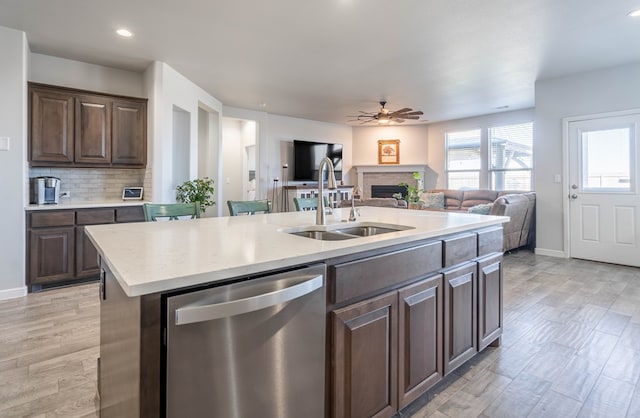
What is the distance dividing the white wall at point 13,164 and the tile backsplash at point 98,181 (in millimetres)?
649

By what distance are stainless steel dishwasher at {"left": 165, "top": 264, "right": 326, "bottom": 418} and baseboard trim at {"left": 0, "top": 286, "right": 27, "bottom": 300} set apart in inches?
145

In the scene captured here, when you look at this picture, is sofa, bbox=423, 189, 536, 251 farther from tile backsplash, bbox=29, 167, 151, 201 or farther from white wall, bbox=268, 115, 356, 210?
tile backsplash, bbox=29, 167, 151, 201

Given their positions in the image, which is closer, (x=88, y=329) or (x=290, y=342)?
(x=290, y=342)

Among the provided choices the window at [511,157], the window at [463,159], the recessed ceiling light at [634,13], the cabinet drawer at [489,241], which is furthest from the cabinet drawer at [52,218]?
the window at [511,157]

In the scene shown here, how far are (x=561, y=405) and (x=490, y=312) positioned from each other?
1.81ft

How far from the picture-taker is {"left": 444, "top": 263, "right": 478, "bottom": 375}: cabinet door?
173 cm

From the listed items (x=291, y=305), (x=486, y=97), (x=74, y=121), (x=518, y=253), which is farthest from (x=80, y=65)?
(x=518, y=253)

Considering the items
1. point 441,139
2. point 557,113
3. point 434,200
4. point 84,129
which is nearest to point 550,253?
point 557,113

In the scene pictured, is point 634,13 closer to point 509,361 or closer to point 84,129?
point 509,361

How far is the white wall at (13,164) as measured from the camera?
10.9ft

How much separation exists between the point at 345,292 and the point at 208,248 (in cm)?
52

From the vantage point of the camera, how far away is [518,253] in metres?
5.41

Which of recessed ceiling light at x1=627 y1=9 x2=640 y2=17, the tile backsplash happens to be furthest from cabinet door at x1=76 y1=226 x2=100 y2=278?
recessed ceiling light at x1=627 y1=9 x2=640 y2=17

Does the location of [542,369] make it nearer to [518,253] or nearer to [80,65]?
[518,253]
